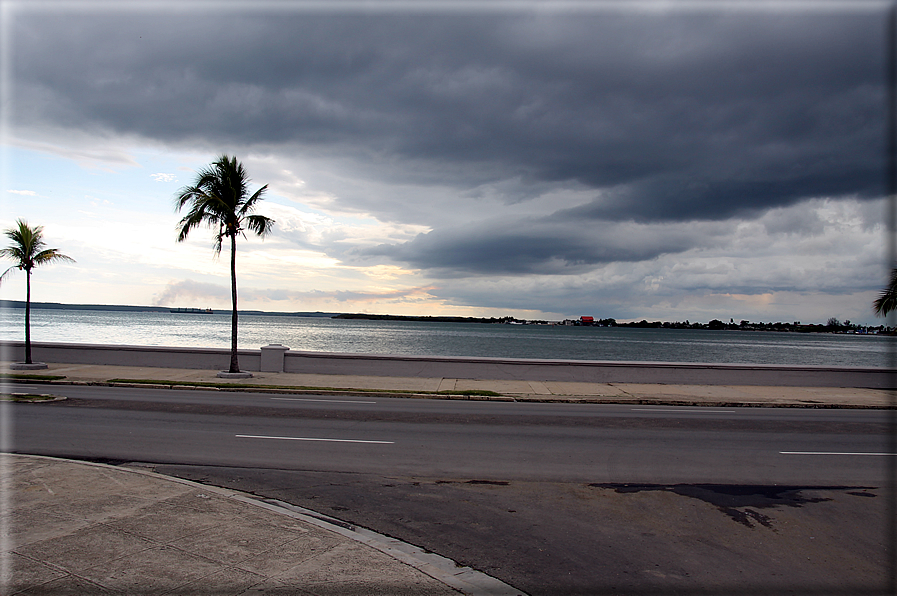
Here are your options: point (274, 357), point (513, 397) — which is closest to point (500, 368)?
point (513, 397)

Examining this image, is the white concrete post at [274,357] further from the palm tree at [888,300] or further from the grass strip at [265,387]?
the palm tree at [888,300]

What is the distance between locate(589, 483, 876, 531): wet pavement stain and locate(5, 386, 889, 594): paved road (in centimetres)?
4

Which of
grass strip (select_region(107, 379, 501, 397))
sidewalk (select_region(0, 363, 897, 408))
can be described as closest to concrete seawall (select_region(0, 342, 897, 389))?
sidewalk (select_region(0, 363, 897, 408))

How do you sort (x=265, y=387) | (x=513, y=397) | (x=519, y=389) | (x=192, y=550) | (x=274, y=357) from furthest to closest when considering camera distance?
1. (x=274, y=357)
2. (x=519, y=389)
3. (x=265, y=387)
4. (x=513, y=397)
5. (x=192, y=550)

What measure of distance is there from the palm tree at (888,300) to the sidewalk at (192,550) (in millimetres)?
23347

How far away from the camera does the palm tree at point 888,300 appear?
68.1 feet

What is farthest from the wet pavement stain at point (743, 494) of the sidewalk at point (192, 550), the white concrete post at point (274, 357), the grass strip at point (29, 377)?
the grass strip at point (29, 377)

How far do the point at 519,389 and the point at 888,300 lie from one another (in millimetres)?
15696

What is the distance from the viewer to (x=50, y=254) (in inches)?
825

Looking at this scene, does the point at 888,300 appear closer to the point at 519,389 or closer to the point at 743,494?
the point at 519,389

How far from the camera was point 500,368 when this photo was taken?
69.9 ft

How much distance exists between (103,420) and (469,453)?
26.7ft

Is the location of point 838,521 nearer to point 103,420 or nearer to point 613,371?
point 103,420

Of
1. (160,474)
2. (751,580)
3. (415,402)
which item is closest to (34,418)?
(160,474)
